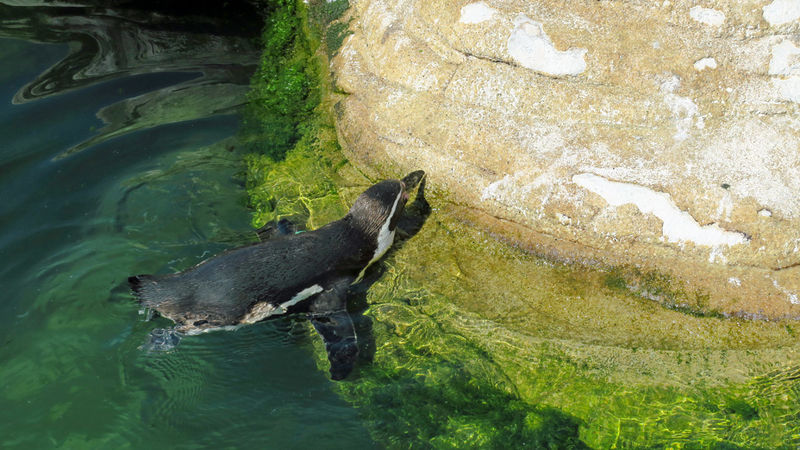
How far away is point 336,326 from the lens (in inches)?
187

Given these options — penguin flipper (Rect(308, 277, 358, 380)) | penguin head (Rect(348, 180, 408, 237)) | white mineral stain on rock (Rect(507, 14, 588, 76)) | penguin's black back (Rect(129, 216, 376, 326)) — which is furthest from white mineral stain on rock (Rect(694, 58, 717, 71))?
penguin flipper (Rect(308, 277, 358, 380))

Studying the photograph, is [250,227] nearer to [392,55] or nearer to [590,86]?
[392,55]

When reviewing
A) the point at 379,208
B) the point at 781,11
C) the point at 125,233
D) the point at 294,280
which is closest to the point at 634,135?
the point at 781,11

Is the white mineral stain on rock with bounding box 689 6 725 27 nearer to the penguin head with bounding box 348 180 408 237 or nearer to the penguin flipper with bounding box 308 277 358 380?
the penguin head with bounding box 348 180 408 237

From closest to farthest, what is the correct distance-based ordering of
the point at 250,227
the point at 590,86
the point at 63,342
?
1. the point at 63,342
2. the point at 590,86
3. the point at 250,227

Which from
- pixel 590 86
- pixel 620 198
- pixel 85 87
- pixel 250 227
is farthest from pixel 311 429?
pixel 85 87

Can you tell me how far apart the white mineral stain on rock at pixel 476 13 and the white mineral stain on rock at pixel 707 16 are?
1.44 m

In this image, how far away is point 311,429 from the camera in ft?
13.4

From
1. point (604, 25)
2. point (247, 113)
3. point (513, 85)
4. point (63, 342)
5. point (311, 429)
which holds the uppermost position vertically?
point (604, 25)

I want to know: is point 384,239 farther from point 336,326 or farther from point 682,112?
point 682,112

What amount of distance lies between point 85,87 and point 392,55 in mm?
3246

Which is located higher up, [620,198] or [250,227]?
[620,198]

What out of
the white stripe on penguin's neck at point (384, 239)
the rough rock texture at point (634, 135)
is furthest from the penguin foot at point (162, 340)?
the rough rock texture at point (634, 135)

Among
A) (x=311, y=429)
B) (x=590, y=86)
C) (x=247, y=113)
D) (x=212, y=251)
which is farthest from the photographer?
(x=247, y=113)
